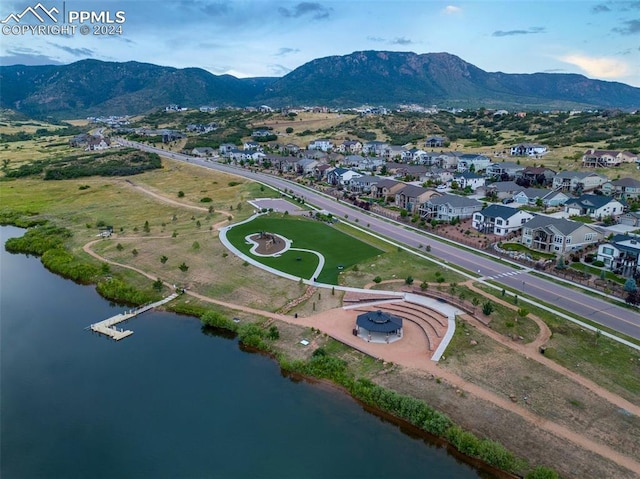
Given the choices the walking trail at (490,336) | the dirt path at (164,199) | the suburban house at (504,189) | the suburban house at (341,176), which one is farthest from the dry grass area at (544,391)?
the suburban house at (341,176)

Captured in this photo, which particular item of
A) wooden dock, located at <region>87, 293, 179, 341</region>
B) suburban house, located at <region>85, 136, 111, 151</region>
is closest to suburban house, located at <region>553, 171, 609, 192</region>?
wooden dock, located at <region>87, 293, 179, 341</region>

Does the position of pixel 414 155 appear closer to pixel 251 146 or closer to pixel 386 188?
pixel 386 188

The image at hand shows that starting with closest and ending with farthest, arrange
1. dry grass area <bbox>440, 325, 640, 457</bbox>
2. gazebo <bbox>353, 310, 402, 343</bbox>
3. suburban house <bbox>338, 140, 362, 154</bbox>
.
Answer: dry grass area <bbox>440, 325, 640, 457</bbox> → gazebo <bbox>353, 310, 402, 343</bbox> → suburban house <bbox>338, 140, 362, 154</bbox>

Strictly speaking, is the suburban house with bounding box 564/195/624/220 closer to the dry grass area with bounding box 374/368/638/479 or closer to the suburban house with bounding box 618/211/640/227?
the suburban house with bounding box 618/211/640/227

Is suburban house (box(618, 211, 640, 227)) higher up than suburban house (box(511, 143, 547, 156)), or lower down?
lower down

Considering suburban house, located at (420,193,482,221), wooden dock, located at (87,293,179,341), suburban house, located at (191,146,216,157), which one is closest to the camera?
wooden dock, located at (87,293,179,341)

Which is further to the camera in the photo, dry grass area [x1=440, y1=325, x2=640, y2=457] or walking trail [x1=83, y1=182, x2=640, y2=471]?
dry grass area [x1=440, y1=325, x2=640, y2=457]

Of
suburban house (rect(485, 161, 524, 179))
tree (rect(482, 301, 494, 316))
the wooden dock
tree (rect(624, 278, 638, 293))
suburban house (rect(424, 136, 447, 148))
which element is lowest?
the wooden dock
